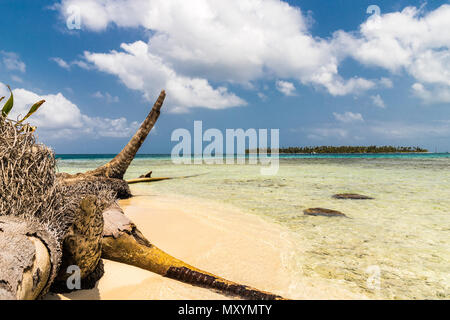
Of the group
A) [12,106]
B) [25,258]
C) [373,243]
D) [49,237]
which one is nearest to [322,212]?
[373,243]

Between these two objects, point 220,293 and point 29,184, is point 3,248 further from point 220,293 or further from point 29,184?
point 220,293

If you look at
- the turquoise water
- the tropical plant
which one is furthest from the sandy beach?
the tropical plant

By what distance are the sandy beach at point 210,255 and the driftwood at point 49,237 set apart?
0.50ft

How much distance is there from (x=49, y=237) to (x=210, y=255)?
2.25 metres

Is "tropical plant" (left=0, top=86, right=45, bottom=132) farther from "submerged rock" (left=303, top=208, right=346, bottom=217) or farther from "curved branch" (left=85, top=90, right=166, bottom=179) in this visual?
"submerged rock" (left=303, top=208, right=346, bottom=217)

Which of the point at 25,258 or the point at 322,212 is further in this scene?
the point at 322,212

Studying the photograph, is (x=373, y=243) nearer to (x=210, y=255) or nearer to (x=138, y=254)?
(x=210, y=255)

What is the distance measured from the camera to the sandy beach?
2.62 m

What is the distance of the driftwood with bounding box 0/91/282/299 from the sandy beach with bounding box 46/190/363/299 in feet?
0.50

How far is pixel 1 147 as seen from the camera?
2355 mm

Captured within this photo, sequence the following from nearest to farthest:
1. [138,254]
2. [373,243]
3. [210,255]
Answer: [138,254] → [210,255] → [373,243]

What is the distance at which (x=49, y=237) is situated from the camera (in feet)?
7.18
